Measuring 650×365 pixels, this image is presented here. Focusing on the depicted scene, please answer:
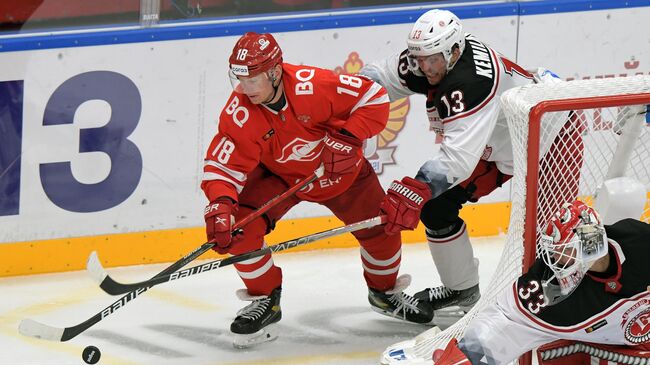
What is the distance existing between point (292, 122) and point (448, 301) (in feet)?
3.06

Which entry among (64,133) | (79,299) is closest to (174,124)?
(64,133)

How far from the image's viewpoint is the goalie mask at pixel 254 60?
428 cm

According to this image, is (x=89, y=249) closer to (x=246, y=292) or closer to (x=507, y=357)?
(x=246, y=292)

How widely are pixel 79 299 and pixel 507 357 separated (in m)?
2.14

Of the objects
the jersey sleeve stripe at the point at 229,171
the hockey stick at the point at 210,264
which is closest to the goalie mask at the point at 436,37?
the hockey stick at the point at 210,264

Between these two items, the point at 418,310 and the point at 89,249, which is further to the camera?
the point at 89,249

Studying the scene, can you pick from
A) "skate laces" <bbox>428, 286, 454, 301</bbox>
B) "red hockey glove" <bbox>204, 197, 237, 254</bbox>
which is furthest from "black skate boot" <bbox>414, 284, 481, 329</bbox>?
"red hockey glove" <bbox>204, 197, 237, 254</bbox>

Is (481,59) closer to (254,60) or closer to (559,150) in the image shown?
(559,150)

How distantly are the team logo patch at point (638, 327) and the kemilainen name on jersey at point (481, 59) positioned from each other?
1.06m

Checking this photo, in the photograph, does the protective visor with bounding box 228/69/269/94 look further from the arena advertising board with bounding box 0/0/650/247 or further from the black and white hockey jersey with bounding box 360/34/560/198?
the arena advertising board with bounding box 0/0/650/247

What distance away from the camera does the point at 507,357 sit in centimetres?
367

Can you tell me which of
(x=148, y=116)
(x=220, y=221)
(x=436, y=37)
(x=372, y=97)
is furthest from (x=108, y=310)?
(x=436, y=37)

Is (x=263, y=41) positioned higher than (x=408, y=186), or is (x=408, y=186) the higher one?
(x=263, y=41)

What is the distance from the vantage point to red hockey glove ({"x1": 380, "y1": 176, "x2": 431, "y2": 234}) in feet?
14.0
